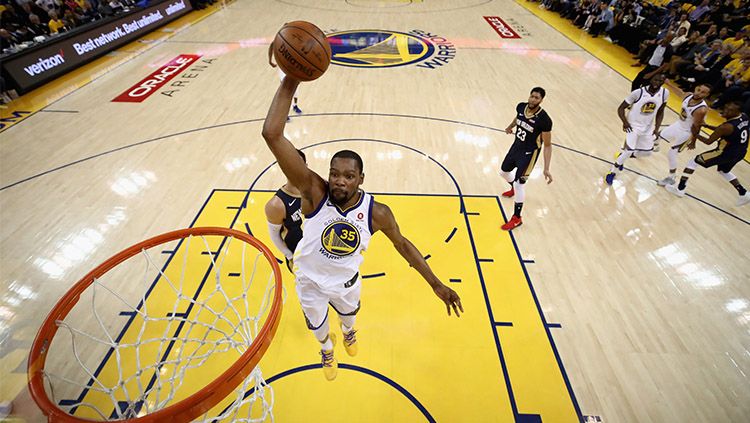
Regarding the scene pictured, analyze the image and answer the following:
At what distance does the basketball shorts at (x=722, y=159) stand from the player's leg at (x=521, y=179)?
9.06ft

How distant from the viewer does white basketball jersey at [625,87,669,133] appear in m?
5.02

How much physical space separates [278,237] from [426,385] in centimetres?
187

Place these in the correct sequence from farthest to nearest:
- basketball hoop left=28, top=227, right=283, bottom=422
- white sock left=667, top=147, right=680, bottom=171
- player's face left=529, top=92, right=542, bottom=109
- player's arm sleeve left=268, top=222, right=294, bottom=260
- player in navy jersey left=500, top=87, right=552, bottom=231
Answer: white sock left=667, top=147, right=680, bottom=171
player in navy jersey left=500, top=87, right=552, bottom=231
player's face left=529, top=92, right=542, bottom=109
player's arm sleeve left=268, top=222, right=294, bottom=260
basketball hoop left=28, top=227, right=283, bottom=422

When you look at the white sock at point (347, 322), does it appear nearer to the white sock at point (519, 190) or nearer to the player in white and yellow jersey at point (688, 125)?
the white sock at point (519, 190)

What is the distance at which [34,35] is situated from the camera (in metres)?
9.78

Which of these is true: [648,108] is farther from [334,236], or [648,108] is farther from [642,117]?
[334,236]

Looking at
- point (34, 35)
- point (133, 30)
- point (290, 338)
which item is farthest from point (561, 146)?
point (34, 35)

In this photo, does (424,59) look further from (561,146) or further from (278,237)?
(278,237)

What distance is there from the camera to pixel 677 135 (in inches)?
210

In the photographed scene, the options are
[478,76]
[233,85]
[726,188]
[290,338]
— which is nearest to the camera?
[290,338]

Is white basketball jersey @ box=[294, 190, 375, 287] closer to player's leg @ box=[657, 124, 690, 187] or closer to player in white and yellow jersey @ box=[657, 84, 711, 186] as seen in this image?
player in white and yellow jersey @ box=[657, 84, 711, 186]

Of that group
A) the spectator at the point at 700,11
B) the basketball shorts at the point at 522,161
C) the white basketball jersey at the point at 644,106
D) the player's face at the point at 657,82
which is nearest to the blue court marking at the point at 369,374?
the basketball shorts at the point at 522,161

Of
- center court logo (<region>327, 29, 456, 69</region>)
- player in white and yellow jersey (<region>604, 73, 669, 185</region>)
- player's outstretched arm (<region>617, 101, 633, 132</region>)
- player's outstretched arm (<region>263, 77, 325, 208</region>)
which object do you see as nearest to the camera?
player's outstretched arm (<region>263, 77, 325, 208</region>)

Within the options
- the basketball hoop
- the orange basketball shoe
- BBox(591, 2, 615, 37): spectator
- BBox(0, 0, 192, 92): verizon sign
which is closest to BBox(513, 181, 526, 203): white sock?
the orange basketball shoe
